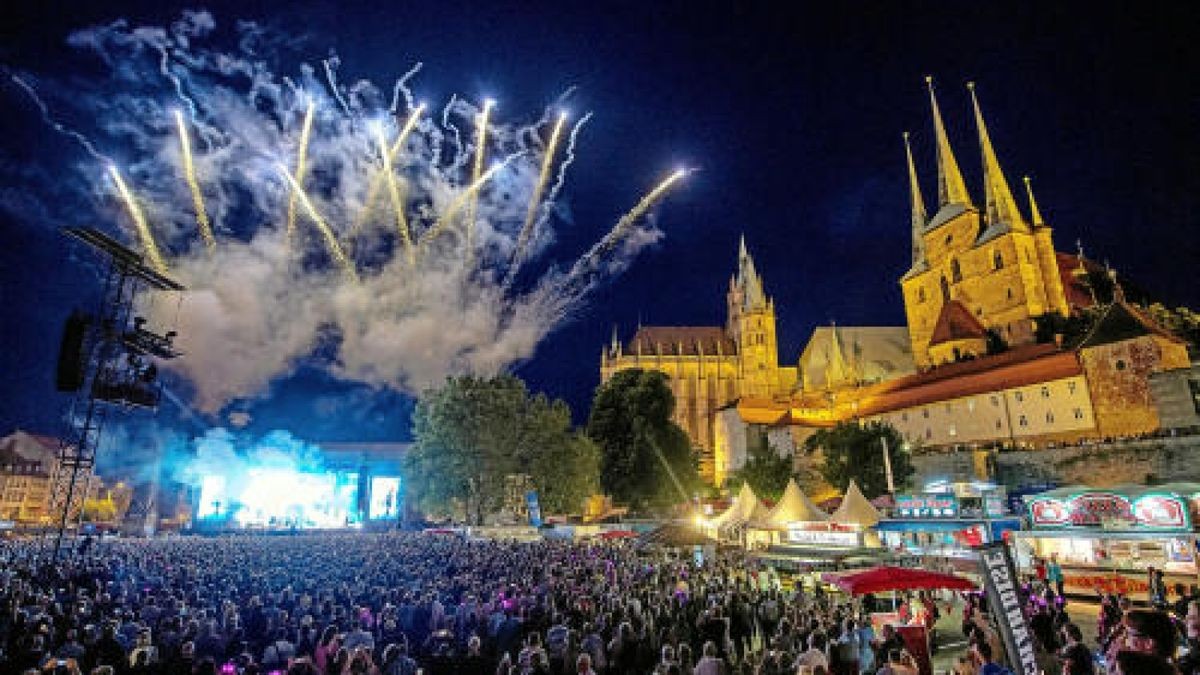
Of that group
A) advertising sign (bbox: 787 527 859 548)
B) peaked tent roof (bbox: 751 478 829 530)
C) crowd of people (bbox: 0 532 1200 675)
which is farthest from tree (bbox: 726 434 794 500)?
crowd of people (bbox: 0 532 1200 675)

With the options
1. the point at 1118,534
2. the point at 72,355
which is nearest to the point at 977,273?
the point at 1118,534

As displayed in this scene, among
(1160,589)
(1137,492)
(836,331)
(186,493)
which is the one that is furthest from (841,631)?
(836,331)

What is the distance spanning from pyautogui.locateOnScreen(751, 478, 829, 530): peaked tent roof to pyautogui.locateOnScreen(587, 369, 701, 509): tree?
2846 centimetres

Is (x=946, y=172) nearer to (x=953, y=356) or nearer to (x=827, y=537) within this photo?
(x=953, y=356)

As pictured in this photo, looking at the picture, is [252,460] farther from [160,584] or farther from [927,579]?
[927,579]

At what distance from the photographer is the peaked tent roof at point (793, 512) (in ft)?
78.0

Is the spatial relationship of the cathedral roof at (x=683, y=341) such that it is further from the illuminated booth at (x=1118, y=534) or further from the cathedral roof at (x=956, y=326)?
the illuminated booth at (x=1118, y=534)

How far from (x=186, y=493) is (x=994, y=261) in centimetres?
8405

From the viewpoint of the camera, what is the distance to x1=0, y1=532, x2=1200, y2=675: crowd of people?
7375 millimetres

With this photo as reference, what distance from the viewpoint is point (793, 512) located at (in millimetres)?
24172

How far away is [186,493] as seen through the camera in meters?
57.9

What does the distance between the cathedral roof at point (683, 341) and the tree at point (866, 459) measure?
1981 inches

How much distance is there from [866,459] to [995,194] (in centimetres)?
3843

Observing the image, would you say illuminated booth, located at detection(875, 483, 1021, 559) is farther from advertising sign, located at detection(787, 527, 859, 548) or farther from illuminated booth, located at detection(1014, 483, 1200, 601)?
illuminated booth, located at detection(1014, 483, 1200, 601)
